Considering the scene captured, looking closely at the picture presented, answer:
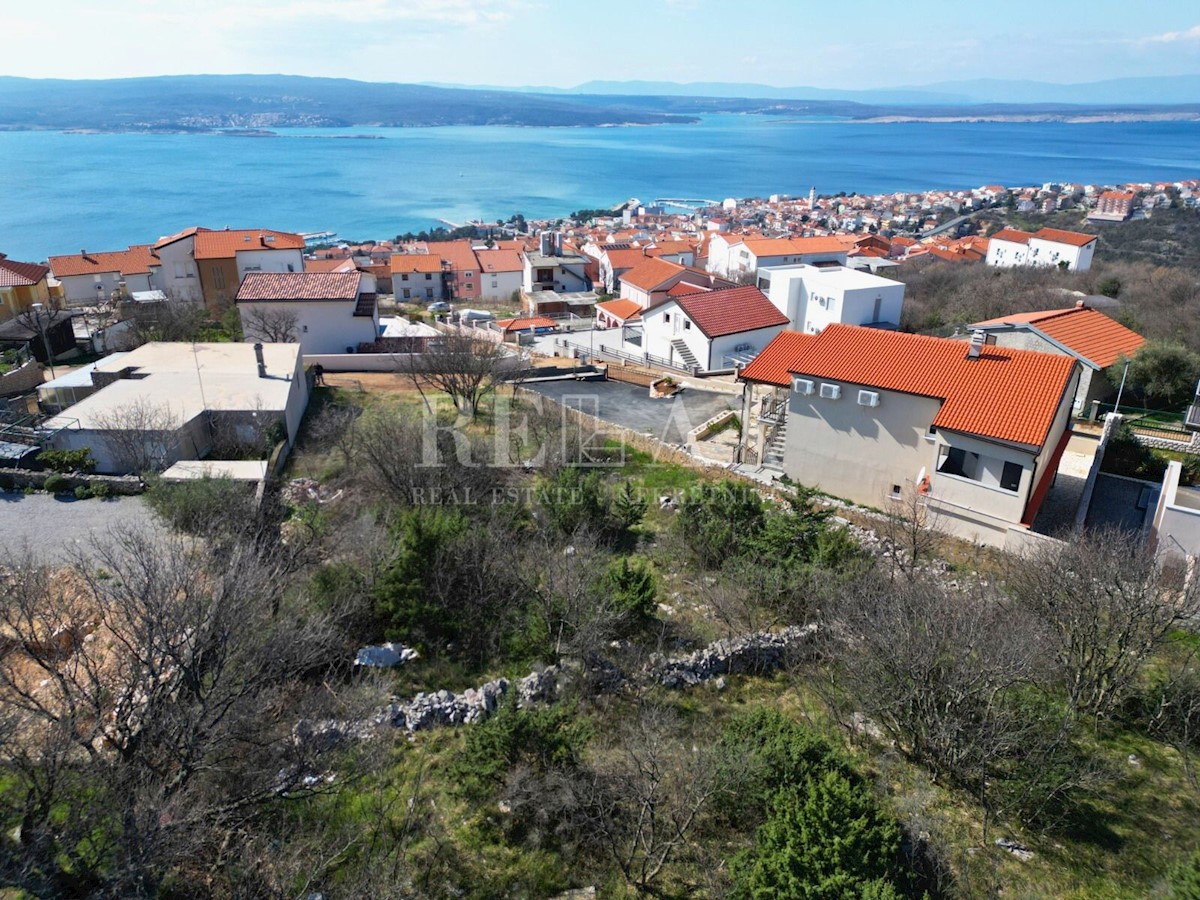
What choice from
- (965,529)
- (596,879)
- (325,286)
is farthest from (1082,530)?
(325,286)

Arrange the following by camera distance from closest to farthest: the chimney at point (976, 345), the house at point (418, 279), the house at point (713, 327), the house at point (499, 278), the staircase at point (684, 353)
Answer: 1. the chimney at point (976, 345)
2. the house at point (713, 327)
3. the staircase at point (684, 353)
4. the house at point (418, 279)
5. the house at point (499, 278)

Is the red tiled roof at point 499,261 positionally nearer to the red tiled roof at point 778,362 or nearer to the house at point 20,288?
the house at point 20,288

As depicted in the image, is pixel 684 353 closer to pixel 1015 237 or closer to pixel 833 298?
pixel 833 298

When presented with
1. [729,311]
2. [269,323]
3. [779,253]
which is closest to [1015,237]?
[779,253]

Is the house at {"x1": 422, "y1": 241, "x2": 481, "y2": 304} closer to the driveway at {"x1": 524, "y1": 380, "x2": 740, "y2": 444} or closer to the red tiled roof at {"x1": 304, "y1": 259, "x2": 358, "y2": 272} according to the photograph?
the red tiled roof at {"x1": 304, "y1": 259, "x2": 358, "y2": 272}

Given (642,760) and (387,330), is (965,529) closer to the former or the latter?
(642,760)

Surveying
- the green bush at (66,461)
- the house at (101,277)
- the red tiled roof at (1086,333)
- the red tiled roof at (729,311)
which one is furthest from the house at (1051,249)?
the house at (101,277)
